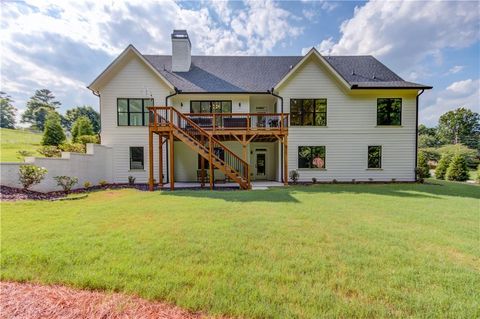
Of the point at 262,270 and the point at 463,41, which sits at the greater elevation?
the point at 463,41

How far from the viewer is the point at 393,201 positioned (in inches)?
320

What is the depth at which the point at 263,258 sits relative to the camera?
349 centimetres

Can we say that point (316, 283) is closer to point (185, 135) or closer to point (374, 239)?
point (374, 239)

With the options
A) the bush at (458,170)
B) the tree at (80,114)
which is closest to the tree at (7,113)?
the tree at (80,114)

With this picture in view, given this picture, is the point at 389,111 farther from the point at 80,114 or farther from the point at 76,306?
the point at 80,114

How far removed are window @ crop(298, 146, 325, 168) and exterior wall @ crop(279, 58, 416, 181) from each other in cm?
30

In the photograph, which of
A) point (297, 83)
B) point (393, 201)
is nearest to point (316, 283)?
point (393, 201)

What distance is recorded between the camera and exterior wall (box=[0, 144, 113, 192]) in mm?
9391

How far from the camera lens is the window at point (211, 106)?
1495cm

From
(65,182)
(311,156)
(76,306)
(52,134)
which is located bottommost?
(76,306)

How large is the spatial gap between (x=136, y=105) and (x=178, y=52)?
5393mm

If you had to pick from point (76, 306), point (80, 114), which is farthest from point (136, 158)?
point (80, 114)

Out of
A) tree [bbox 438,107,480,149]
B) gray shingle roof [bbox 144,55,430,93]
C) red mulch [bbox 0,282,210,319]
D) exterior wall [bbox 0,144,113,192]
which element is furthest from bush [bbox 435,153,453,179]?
tree [bbox 438,107,480,149]

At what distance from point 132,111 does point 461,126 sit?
227 feet
